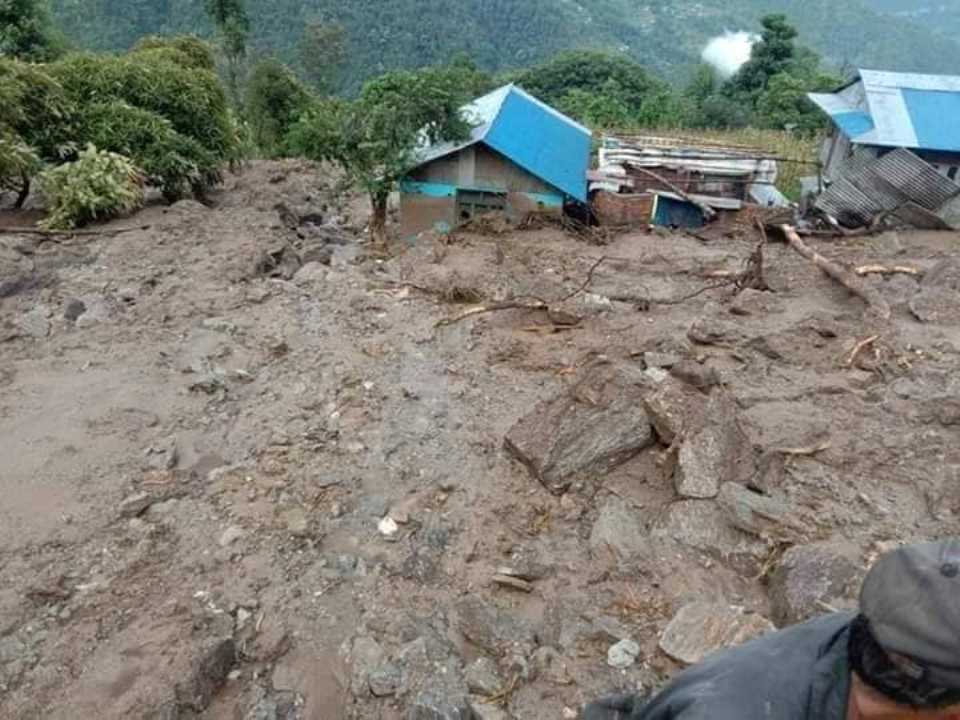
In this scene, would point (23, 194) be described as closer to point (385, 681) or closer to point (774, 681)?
point (385, 681)

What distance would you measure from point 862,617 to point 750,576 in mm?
3459

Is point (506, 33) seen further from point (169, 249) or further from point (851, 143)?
point (169, 249)

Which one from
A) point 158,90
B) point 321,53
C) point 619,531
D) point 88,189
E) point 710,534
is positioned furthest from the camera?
point 321,53

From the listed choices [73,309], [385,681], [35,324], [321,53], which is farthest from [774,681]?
[321,53]

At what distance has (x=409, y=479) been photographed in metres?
5.48

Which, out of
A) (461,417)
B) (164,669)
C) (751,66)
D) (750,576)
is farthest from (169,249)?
(751,66)

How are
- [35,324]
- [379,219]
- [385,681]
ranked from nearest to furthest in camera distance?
[385,681]
[35,324]
[379,219]

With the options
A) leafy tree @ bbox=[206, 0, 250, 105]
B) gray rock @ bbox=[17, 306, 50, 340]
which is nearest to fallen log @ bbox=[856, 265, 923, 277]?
gray rock @ bbox=[17, 306, 50, 340]

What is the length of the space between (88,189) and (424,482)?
8948 millimetres

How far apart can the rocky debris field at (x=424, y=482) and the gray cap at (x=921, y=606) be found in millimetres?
2676

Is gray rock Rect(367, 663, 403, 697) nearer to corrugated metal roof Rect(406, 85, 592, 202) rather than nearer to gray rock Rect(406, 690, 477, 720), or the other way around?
gray rock Rect(406, 690, 477, 720)

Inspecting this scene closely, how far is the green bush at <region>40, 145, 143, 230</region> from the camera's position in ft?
36.0

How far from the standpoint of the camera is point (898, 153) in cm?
1438

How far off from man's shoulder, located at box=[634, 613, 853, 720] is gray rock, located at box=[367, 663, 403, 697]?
2.43 meters
